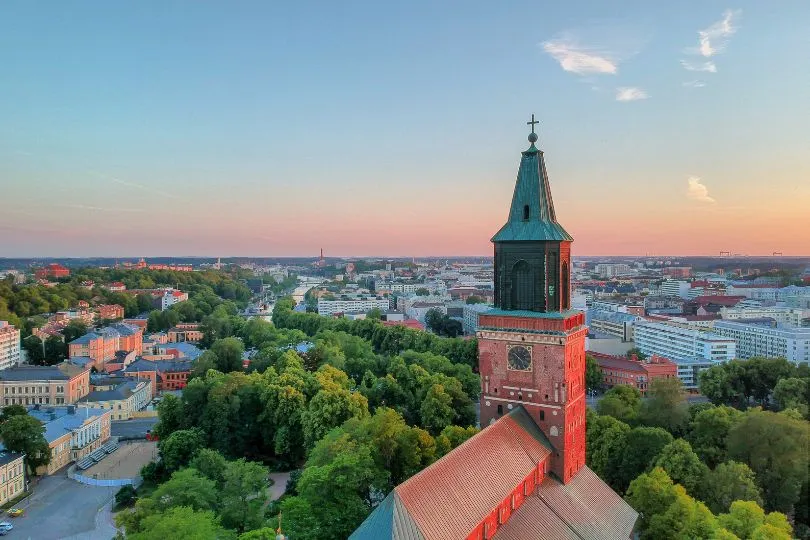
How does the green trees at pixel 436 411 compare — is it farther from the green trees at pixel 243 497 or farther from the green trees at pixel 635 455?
the green trees at pixel 243 497

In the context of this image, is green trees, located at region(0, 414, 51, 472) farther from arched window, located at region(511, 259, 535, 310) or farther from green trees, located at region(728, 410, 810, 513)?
green trees, located at region(728, 410, 810, 513)

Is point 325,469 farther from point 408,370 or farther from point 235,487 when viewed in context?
point 408,370

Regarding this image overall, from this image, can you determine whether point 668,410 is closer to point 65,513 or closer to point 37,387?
point 65,513

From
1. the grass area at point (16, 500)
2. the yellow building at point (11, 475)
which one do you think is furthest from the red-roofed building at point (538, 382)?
the yellow building at point (11, 475)

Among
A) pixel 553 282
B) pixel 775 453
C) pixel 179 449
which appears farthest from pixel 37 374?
pixel 775 453

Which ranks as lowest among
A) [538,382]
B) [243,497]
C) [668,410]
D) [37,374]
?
[37,374]

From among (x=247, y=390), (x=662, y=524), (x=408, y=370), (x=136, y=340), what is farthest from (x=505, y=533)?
(x=136, y=340)

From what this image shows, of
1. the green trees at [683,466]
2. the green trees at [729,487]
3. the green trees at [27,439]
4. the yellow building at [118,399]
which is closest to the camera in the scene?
the green trees at [729,487]
